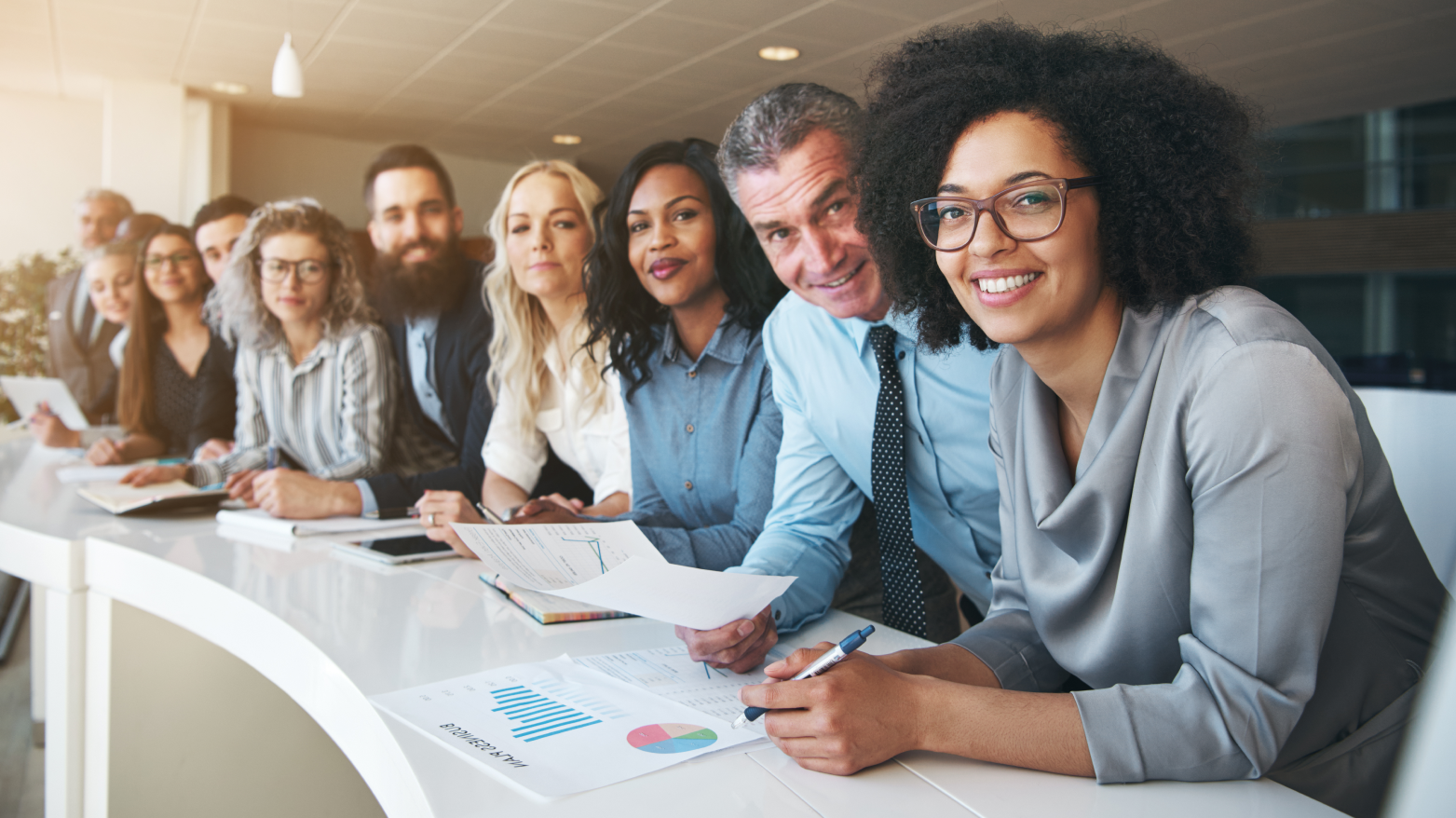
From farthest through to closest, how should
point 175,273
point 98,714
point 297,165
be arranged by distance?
point 297,165 < point 175,273 < point 98,714

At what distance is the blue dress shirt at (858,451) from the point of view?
4.77 feet

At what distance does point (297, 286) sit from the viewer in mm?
3168

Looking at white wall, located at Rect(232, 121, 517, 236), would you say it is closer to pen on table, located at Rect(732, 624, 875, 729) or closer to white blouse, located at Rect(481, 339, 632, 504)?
white blouse, located at Rect(481, 339, 632, 504)

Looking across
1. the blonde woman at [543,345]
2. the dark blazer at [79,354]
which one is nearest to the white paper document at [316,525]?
the blonde woman at [543,345]

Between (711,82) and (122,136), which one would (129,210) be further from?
(711,82)

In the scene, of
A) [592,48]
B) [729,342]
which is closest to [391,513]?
[729,342]

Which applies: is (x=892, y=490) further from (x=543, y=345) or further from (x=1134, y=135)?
(x=543, y=345)

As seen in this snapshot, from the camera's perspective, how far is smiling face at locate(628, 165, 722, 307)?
194cm

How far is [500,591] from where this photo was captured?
1489 millimetres

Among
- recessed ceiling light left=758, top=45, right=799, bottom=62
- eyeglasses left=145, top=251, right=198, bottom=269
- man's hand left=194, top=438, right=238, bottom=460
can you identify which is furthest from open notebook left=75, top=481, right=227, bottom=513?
recessed ceiling light left=758, top=45, right=799, bottom=62

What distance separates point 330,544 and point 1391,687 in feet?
5.82

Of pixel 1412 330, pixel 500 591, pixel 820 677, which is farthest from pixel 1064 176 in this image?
pixel 1412 330

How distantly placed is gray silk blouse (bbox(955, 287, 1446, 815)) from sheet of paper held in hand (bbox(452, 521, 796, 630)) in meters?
0.30

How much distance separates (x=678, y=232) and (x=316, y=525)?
3.44ft
